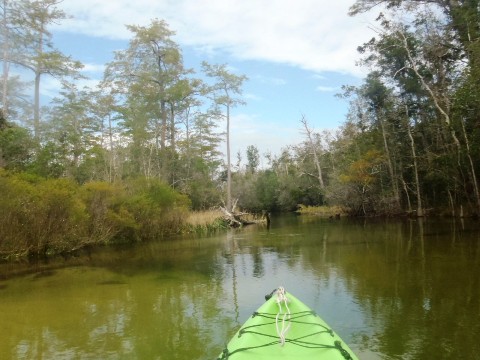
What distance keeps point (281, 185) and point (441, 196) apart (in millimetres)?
22289

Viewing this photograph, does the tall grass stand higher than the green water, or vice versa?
the tall grass

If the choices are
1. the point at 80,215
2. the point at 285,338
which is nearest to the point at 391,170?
the point at 80,215

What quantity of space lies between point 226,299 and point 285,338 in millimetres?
3966

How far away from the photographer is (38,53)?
23000 mm

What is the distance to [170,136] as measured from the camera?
28.5 meters

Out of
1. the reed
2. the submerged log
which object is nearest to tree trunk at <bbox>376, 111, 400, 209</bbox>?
the submerged log

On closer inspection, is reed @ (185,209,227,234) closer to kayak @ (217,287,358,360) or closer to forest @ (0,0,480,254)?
forest @ (0,0,480,254)

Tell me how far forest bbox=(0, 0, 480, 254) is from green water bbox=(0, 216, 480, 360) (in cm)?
349

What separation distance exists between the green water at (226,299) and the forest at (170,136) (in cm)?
349

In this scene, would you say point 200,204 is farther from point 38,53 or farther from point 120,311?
point 120,311

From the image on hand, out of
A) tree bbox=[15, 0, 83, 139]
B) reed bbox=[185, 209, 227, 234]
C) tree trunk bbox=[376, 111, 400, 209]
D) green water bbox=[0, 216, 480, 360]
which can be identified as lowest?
green water bbox=[0, 216, 480, 360]

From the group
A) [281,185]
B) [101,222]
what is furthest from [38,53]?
[281,185]

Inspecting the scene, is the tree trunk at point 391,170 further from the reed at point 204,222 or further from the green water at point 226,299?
the green water at point 226,299

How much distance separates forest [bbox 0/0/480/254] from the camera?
644 inches
